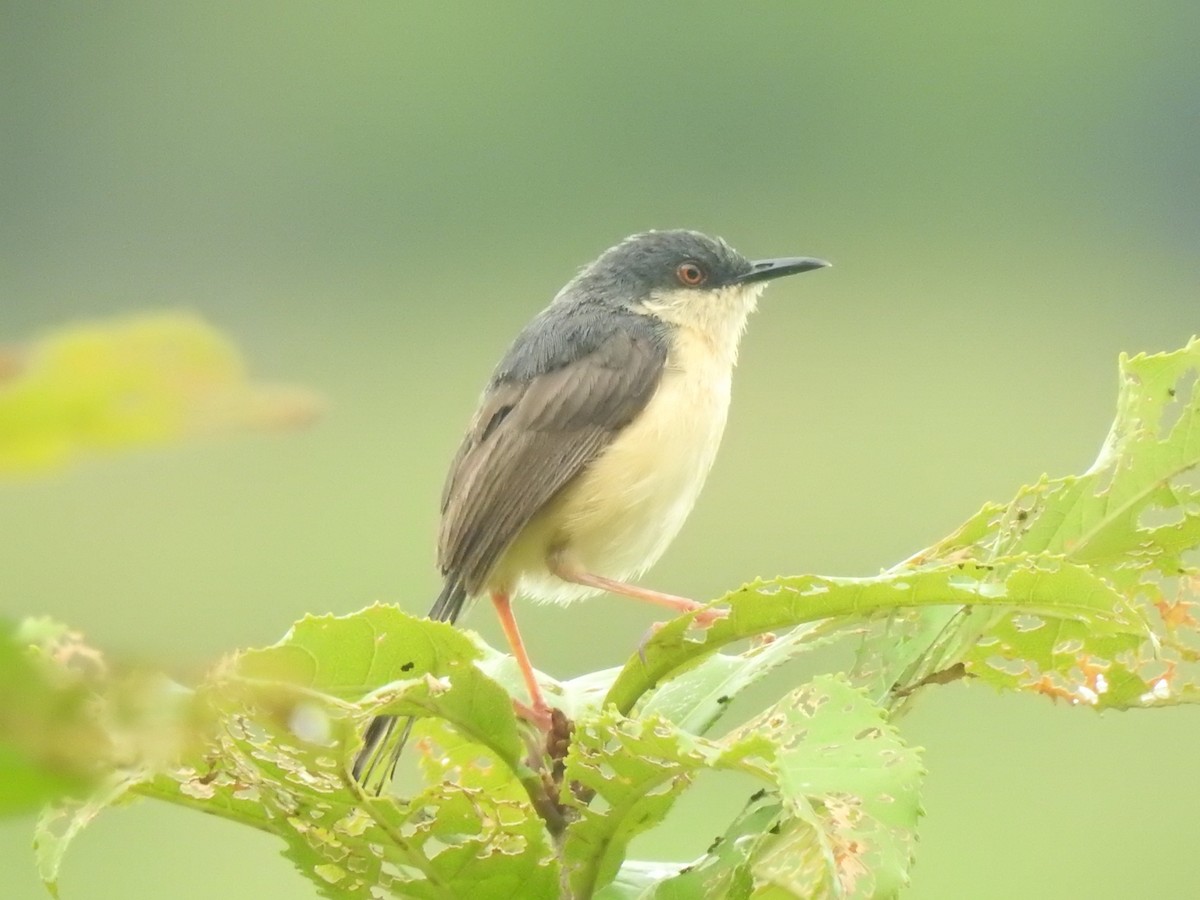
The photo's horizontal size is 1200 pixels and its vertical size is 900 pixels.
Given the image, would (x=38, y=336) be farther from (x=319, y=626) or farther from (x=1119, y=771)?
(x=1119, y=771)

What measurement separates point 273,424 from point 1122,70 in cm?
3852

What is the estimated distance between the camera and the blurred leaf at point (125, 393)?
0.40 m

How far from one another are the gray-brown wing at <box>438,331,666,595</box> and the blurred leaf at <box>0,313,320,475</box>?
334cm

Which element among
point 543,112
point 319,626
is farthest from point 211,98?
point 319,626

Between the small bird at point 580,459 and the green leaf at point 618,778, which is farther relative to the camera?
the small bird at point 580,459

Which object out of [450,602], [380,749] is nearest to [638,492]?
[450,602]

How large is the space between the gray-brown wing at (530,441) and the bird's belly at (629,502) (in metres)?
0.06

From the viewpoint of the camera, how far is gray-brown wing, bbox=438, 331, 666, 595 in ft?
12.5

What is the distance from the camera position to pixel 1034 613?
1.74 m

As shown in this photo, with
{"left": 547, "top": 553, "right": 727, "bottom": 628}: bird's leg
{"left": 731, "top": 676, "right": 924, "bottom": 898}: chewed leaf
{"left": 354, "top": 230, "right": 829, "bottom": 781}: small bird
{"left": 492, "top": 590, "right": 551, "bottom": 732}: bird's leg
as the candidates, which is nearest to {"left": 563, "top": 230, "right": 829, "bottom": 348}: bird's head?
{"left": 354, "top": 230, "right": 829, "bottom": 781}: small bird

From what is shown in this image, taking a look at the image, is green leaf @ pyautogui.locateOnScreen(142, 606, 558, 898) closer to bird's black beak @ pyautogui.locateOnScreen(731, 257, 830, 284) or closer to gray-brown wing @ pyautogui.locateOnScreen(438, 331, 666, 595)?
gray-brown wing @ pyautogui.locateOnScreen(438, 331, 666, 595)

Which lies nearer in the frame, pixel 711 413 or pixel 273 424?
pixel 273 424

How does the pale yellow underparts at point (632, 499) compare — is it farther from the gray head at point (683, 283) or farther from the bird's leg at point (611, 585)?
the gray head at point (683, 283)

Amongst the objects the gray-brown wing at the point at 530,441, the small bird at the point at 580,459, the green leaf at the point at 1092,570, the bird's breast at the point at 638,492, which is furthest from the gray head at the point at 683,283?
the green leaf at the point at 1092,570
